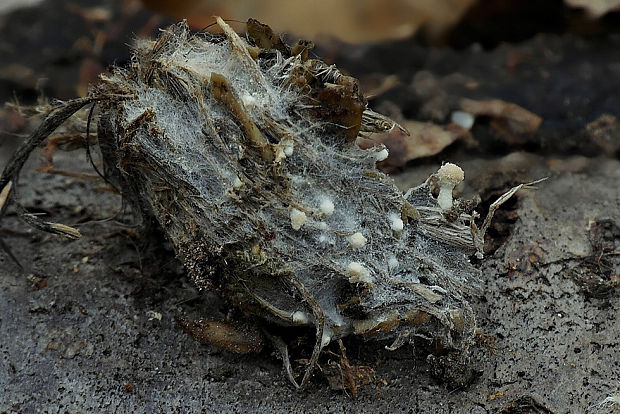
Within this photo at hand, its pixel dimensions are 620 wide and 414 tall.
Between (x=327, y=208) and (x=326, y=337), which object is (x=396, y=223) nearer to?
(x=327, y=208)

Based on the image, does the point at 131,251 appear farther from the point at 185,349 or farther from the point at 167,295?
the point at 185,349

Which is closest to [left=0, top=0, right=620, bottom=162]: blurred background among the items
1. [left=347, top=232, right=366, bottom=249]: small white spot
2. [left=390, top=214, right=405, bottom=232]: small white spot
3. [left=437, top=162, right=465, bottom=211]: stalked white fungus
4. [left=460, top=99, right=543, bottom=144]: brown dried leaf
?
[left=460, top=99, right=543, bottom=144]: brown dried leaf

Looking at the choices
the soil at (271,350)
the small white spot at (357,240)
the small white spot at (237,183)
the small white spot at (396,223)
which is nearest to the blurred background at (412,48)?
the soil at (271,350)

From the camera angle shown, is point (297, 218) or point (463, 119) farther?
point (463, 119)

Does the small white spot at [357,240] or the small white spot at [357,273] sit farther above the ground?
the small white spot at [357,240]

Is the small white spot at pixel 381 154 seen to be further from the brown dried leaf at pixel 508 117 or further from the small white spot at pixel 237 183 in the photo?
the brown dried leaf at pixel 508 117

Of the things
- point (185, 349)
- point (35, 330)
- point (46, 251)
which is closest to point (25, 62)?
point (46, 251)

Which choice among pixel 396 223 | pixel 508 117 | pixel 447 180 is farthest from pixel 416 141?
pixel 396 223
